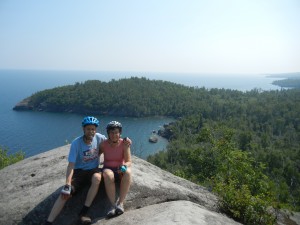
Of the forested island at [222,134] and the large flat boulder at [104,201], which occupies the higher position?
the large flat boulder at [104,201]

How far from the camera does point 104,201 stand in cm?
752

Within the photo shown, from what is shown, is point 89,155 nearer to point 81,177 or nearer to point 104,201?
point 81,177

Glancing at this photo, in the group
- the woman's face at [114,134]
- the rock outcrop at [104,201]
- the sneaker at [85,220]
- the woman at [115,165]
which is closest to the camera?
the rock outcrop at [104,201]

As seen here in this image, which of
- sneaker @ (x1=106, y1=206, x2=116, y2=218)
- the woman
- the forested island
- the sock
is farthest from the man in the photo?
the forested island

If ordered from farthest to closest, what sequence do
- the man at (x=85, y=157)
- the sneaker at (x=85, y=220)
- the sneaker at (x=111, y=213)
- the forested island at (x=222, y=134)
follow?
the forested island at (x=222, y=134)
the man at (x=85, y=157)
the sneaker at (x=111, y=213)
the sneaker at (x=85, y=220)

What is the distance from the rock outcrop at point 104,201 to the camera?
21.8 ft

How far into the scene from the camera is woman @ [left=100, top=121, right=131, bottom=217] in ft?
23.0

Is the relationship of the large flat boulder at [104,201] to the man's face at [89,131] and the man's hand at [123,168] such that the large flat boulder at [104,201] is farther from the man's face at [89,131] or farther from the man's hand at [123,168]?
the man's face at [89,131]

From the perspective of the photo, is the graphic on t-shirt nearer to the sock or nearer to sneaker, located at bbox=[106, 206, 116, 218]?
the sock

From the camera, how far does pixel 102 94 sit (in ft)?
531

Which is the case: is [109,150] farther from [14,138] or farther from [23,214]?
[14,138]

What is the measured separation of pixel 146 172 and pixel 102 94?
155 metres

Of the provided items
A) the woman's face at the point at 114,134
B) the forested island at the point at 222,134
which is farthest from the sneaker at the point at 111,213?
the forested island at the point at 222,134

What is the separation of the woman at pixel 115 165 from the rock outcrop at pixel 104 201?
14.5 inches
